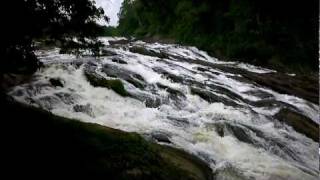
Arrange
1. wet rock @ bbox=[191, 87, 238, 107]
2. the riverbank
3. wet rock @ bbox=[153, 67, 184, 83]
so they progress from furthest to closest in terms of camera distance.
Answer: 1. wet rock @ bbox=[153, 67, 184, 83]
2. wet rock @ bbox=[191, 87, 238, 107]
3. the riverbank

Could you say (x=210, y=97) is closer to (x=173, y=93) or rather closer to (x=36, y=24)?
(x=173, y=93)

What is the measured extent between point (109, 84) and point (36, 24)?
7.46 m

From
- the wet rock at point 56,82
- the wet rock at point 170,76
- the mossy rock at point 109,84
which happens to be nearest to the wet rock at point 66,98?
the wet rock at point 56,82

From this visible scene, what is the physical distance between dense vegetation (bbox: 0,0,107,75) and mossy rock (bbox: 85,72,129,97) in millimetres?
5305

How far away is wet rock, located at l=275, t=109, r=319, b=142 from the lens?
13477 millimetres

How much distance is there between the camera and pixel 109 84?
1491 cm

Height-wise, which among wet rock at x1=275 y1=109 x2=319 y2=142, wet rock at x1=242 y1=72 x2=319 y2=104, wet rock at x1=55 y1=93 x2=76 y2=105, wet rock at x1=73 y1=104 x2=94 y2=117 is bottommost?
wet rock at x1=242 y1=72 x2=319 y2=104

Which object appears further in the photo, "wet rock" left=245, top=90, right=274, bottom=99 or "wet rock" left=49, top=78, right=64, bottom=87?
"wet rock" left=245, top=90, right=274, bottom=99

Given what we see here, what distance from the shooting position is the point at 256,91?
1819 centimetres

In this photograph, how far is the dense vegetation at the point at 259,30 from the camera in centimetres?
3219

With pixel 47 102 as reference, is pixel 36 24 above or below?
above

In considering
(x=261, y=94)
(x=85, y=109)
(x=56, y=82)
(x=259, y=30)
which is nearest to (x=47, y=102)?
(x=85, y=109)

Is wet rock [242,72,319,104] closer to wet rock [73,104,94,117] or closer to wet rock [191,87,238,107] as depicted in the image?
wet rock [191,87,238,107]

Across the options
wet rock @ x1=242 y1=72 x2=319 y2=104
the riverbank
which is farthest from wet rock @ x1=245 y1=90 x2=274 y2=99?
the riverbank
